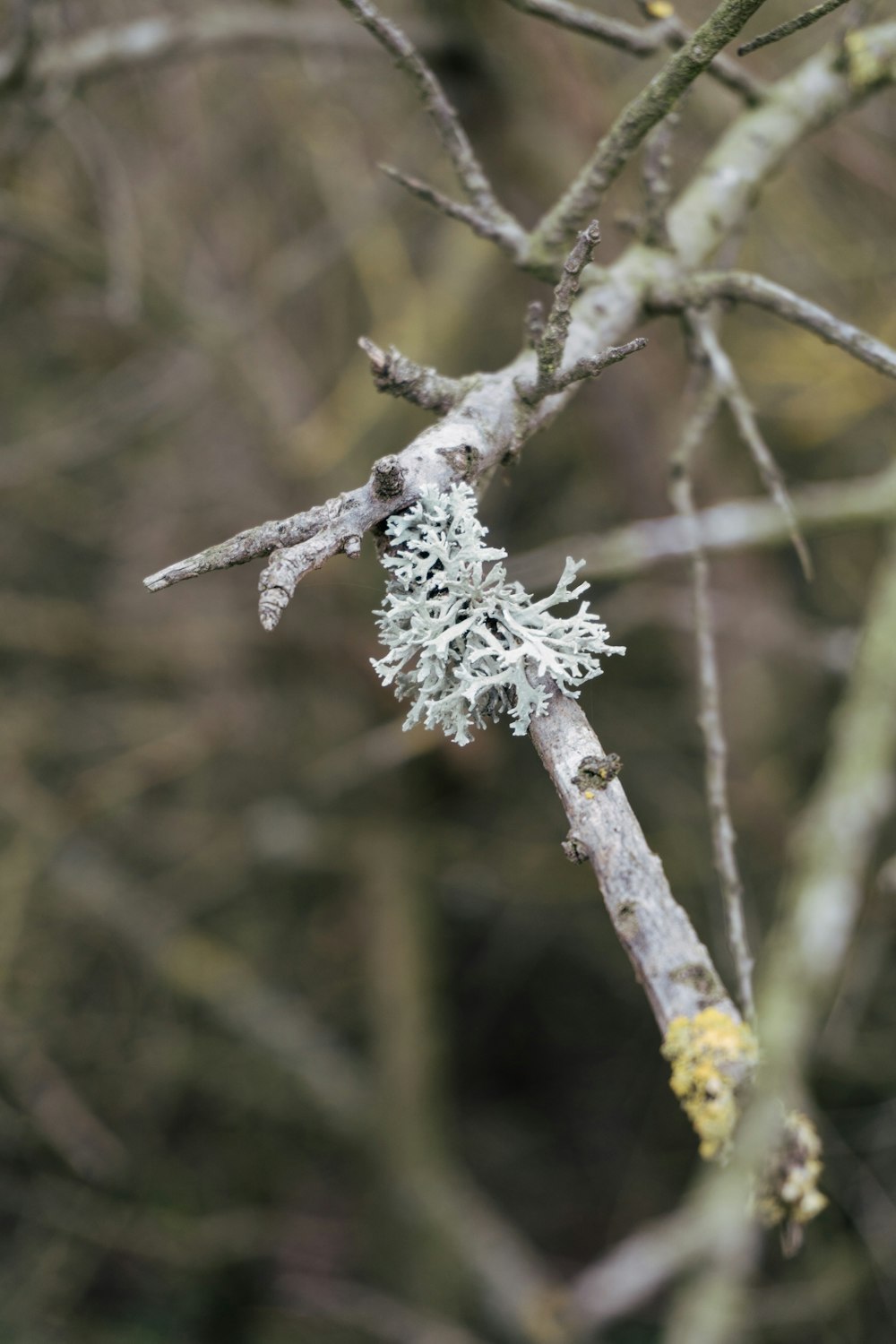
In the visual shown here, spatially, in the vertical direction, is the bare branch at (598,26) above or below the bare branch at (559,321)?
above

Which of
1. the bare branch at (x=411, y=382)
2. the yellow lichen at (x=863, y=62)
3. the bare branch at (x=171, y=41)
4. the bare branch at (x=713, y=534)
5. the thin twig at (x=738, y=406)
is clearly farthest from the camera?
the bare branch at (x=171, y=41)

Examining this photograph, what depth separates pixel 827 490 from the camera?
261 centimetres

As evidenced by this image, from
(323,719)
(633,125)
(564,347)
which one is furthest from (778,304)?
(323,719)

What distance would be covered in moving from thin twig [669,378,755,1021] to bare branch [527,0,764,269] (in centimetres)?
34

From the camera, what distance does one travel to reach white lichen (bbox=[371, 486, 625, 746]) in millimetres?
1014

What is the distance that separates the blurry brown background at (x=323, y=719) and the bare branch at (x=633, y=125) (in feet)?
6.11

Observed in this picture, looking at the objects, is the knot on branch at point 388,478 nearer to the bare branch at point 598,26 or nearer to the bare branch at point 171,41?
the bare branch at point 598,26

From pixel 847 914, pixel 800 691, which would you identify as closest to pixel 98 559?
pixel 800 691

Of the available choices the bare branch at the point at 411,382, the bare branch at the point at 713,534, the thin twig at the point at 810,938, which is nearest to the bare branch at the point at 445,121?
the bare branch at the point at 411,382

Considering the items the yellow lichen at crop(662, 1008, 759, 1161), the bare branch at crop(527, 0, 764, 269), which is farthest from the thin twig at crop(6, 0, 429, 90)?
the yellow lichen at crop(662, 1008, 759, 1161)

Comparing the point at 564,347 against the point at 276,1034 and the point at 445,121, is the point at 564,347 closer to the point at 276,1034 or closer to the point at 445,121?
the point at 445,121

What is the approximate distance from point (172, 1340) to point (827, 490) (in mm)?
4624

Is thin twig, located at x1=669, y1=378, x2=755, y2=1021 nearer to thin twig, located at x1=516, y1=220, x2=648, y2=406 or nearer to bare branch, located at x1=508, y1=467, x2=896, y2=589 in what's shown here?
thin twig, located at x1=516, y1=220, x2=648, y2=406

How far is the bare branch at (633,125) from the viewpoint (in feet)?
3.64
